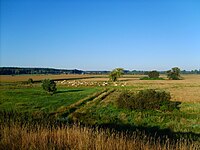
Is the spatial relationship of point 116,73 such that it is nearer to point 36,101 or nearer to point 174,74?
point 174,74

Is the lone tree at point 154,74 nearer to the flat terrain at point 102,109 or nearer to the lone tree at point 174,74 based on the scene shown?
the lone tree at point 174,74

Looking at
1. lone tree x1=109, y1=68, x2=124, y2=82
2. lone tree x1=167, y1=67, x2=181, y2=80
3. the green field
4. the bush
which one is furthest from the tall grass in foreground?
lone tree x1=167, y1=67, x2=181, y2=80

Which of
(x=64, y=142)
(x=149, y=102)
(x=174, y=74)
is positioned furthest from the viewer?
(x=174, y=74)

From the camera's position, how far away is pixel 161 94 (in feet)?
108

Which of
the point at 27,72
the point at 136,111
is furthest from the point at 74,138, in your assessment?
the point at 27,72

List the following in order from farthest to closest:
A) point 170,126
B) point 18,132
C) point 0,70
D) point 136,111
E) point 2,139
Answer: point 0,70
point 136,111
point 170,126
point 18,132
point 2,139

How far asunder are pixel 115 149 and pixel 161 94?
2713cm

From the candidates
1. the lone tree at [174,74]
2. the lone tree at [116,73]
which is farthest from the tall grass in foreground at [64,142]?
the lone tree at [174,74]

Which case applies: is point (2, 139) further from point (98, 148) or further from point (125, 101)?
point (125, 101)

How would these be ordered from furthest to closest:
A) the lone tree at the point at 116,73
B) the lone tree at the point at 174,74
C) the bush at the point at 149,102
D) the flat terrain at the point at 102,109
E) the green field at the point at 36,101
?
the lone tree at the point at 174,74 → the lone tree at the point at 116,73 → the green field at the point at 36,101 → the bush at the point at 149,102 → the flat terrain at the point at 102,109

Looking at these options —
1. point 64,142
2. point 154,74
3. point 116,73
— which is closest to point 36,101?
point 64,142

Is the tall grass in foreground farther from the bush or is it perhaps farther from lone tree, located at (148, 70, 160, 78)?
lone tree, located at (148, 70, 160, 78)

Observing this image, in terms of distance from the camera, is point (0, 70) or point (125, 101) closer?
point (125, 101)

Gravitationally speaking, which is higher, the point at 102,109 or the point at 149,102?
the point at 149,102
